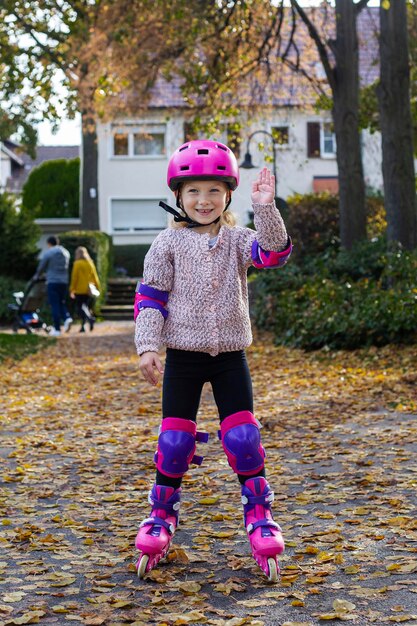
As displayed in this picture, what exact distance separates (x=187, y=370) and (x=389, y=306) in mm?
10032

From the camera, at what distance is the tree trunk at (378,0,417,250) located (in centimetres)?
1667

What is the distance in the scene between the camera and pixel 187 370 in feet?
16.2

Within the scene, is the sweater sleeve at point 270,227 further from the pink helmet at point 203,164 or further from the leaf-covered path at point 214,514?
the leaf-covered path at point 214,514

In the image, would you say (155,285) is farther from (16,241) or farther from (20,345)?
(16,241)

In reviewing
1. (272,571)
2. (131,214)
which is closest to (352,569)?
(272,571)

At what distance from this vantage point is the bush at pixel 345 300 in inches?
575

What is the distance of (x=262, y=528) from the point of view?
4.77 metres

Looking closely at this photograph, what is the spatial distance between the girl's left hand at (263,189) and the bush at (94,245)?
23.8m

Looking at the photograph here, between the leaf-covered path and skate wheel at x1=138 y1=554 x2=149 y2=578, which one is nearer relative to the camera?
the leaf-covered path

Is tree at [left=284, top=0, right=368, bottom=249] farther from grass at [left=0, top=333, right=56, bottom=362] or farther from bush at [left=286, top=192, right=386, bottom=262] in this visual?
grass at [left=0, top=333, right=56, bottom=362]

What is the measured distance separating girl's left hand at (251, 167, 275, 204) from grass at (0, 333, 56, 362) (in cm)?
1258

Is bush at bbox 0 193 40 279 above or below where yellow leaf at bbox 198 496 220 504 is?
above

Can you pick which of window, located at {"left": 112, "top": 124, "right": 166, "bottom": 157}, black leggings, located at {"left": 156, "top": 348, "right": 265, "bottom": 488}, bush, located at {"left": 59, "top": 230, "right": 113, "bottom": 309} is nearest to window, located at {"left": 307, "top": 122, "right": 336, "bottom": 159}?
window, located at {"left": 112, "top": 124, "right": 166, "bottom": 157}

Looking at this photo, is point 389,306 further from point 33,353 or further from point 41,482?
point 41,482
